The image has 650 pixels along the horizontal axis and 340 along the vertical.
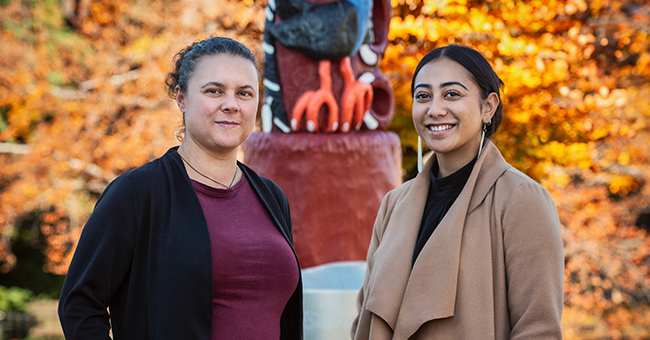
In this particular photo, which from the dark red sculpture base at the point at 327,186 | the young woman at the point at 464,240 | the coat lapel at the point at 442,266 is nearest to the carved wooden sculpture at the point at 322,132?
the dark red sculpture base at the point at 327,186

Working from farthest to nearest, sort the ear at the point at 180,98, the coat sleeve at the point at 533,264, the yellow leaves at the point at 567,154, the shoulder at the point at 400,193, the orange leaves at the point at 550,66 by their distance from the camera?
the yellow leaves at the point at 567,154
the orange leaves at the point at 550,66
the shoulder at the point at 400,193
the ear at the point at 180,98
the coat sleeve at the point at 533,264

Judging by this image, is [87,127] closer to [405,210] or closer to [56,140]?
[56,140]

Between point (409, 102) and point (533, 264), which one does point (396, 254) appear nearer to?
point (533, 264)

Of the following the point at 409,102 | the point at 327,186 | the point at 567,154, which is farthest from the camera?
the point at 567,154

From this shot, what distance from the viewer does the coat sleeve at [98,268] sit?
1498 mm

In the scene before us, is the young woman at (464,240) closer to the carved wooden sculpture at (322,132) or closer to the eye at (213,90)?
the eye at (213,90)

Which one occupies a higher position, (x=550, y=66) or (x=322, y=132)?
(x=550, y=66)

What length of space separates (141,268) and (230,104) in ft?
1.75

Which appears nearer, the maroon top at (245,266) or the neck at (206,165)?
the maroon top at (245,266)

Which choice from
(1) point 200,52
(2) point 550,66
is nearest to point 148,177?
(1) point 200,52

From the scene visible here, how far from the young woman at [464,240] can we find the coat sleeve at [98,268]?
0.73 m

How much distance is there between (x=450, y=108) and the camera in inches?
66.8

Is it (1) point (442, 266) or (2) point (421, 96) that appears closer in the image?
(1) point (442, 266)

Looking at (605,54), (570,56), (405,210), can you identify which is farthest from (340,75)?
(605,54)
